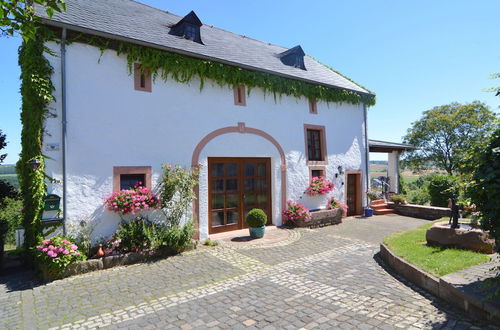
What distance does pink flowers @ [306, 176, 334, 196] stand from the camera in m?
11.6

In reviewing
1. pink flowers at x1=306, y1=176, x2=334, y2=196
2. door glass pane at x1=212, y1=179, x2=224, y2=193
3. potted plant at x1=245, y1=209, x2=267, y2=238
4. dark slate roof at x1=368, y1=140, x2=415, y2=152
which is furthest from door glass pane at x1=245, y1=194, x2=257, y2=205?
dark slate roof at x1=368, y1=140, x2=415, y2=152

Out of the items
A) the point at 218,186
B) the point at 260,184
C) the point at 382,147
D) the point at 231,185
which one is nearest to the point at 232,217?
the point at 231,185

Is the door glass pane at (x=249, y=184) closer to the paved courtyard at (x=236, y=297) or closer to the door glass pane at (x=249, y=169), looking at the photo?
the door glass pane at (x=249, y=169)

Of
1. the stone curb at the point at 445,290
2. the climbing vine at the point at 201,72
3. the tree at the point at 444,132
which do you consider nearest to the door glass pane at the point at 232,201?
the climbing vine at the point at 201,72

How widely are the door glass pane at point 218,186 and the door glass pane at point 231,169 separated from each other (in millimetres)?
368

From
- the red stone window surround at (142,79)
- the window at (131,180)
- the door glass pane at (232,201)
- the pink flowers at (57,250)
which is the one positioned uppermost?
the red stone window surround at (142,79)

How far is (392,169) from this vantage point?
1666 cm

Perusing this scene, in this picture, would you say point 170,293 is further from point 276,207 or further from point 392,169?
point 392,169

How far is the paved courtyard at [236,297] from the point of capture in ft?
13.5

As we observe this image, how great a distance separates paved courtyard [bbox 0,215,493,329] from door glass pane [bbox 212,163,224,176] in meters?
2.76

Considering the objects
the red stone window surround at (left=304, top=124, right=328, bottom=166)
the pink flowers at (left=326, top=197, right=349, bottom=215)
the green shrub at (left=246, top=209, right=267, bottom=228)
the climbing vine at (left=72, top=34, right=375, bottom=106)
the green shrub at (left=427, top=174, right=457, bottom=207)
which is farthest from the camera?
the green shrub at (left=427, top=174, right=457, bottom=207)

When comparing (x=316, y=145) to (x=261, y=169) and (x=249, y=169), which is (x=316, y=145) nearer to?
(x=261, y=169)

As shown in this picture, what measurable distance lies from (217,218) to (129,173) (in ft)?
10.1

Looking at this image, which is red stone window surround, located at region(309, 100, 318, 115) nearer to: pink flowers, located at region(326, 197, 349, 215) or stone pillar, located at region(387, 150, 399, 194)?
pink flowers, located at region(326, 197, 349, 215)
